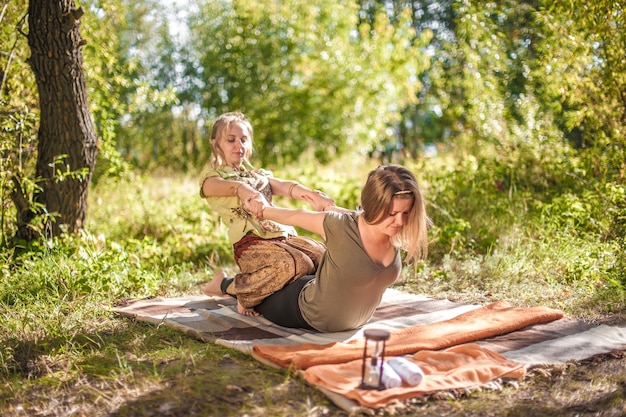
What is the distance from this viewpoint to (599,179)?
6695 millimetres

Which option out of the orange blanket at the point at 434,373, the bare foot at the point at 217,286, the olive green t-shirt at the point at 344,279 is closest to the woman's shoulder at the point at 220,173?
the bare foot at the point at 217,286

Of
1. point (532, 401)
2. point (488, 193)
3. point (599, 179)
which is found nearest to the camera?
point (532, 401)

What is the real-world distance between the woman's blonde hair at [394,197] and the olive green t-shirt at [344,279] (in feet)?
0.55

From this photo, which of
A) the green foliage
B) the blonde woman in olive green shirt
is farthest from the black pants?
the green foliage

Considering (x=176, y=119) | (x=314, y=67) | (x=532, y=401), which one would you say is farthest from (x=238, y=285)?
(x=176, y=119)

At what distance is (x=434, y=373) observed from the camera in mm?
3271

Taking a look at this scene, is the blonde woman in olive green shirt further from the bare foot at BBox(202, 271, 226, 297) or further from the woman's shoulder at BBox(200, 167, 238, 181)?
the bare foot at BBox(202, 271, 226, 297)

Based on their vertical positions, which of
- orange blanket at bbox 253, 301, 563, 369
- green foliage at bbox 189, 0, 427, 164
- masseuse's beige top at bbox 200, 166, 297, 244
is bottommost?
orange blanket at bbox 253, 301, 563, 369

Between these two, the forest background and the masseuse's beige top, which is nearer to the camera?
the forest background

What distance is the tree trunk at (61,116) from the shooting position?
5.40 meters

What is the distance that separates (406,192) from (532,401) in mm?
1169

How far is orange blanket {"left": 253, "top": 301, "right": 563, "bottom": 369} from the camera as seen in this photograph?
3.41 metres

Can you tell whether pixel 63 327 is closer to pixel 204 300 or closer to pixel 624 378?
pixel 204 300

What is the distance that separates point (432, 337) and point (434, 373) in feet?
1.74
